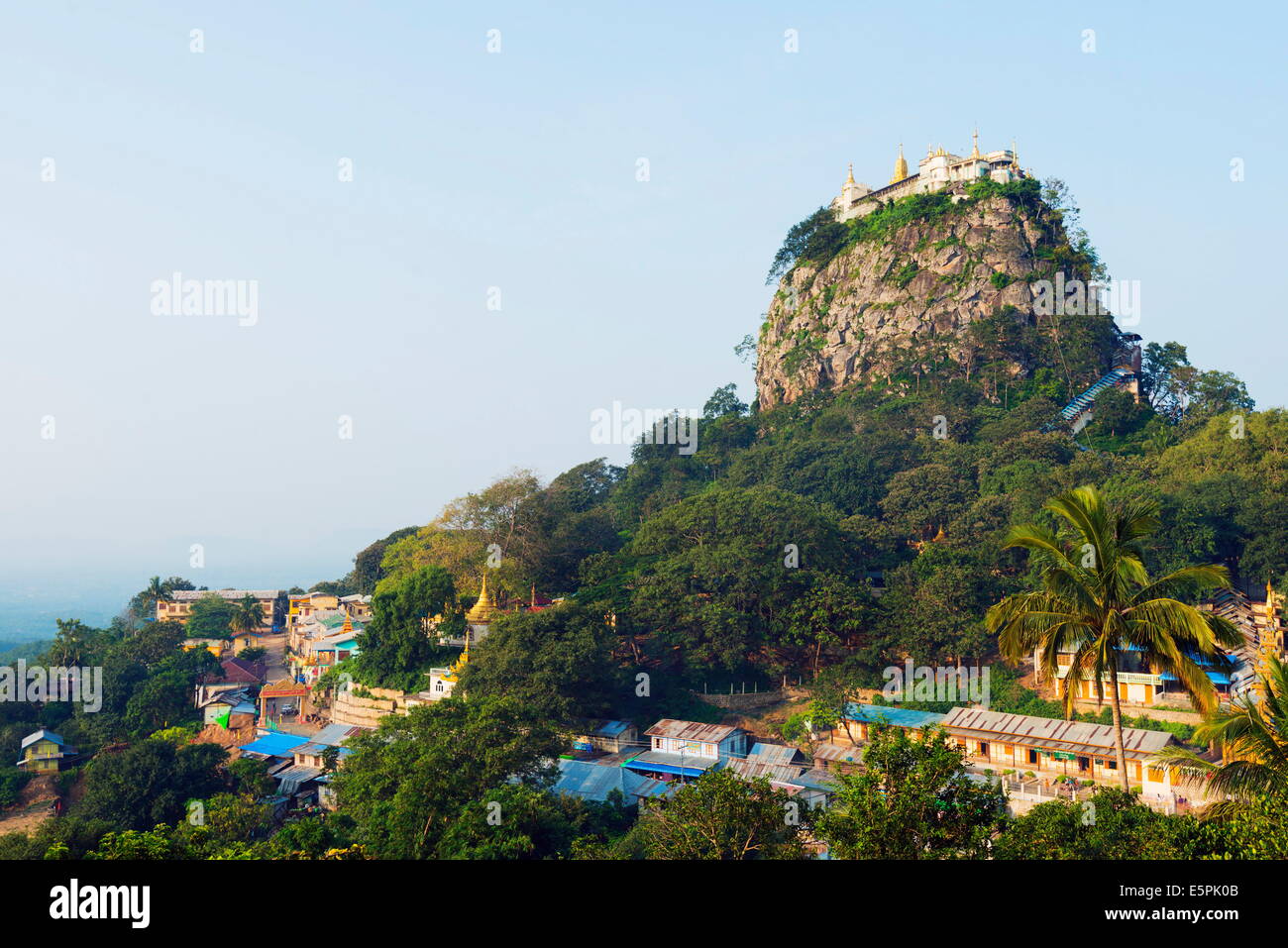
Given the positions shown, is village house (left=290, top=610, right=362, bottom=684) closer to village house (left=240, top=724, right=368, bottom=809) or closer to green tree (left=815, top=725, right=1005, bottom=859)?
village house (left=240, top=724, right=368, bottom=809)

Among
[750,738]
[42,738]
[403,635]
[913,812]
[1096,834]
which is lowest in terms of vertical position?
[42,738]

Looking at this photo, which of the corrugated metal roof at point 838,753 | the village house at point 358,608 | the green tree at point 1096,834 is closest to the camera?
the green tree at point 1096,834

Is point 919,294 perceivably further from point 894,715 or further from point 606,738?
point 606,738

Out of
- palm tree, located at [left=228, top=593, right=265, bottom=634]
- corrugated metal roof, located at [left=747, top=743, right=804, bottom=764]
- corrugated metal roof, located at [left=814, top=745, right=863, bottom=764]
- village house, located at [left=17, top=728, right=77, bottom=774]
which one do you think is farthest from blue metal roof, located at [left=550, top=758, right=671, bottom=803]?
palm tree, located at [left=228, top=593, right=265, bottom=634]

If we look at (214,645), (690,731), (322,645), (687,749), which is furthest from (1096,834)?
(214,645)

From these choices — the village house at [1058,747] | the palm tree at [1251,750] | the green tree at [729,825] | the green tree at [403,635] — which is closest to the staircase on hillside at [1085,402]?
the village house at [1058,747]

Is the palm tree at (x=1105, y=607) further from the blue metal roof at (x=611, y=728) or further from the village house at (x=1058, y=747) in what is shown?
the blue metal roof at (x=611, y=728)
